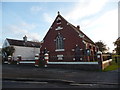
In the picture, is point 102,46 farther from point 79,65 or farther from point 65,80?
point 65,80

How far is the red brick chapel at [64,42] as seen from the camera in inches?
993

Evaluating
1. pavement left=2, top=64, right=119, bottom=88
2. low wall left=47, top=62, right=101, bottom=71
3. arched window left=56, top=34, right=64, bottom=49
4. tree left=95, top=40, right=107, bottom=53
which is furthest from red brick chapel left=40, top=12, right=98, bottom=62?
tree left=95, top=40, right=107, bottom=53

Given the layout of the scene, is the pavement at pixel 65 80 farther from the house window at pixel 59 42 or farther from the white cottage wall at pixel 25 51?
the white cottage wall at pixel 25 51

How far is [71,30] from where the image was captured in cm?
2698

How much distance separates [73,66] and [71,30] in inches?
435

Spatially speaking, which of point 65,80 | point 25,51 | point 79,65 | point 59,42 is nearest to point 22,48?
point 25,51

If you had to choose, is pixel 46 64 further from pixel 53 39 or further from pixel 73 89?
pixel 73 89

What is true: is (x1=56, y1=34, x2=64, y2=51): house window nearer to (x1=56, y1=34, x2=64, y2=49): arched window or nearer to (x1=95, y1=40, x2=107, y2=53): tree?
(x1=56, y1=34, x2=64, y2=49): arched window

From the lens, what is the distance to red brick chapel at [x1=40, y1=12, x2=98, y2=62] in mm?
25234

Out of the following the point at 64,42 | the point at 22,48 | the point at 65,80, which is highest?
the point at 64,42

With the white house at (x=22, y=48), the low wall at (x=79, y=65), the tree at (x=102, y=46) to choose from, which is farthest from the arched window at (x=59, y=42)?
the tree at (x=102, y=46)

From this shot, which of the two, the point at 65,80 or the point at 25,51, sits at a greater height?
the point at 25,51

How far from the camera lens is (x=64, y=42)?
27.4m

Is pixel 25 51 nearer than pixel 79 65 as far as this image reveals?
No
